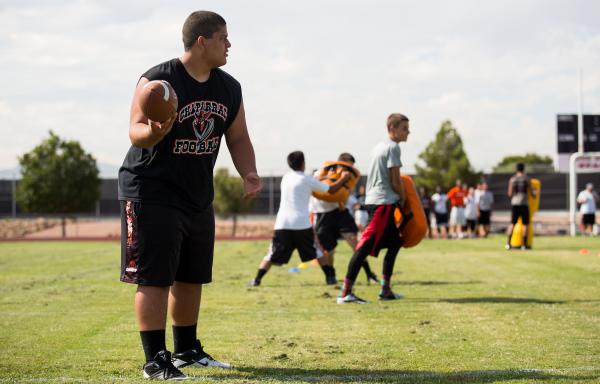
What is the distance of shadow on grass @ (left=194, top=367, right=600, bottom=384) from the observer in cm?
508

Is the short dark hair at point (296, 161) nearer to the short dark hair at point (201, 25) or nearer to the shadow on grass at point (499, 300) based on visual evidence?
the shadow on grass at point (499, 300)

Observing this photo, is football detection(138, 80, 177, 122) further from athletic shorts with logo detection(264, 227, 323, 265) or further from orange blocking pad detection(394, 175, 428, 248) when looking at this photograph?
athletic shorts with logo detection(264, 227, 323, 265)

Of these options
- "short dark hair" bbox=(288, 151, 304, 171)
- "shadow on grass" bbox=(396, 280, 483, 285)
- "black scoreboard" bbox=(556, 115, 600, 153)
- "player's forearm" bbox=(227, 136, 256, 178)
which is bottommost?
"shadow on grass" bbox=(396, 280, 483, 285)

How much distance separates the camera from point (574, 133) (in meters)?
30.3

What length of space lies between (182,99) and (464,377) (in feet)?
7.66

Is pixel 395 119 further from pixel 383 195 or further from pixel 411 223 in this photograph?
Answer: pixel 411 223

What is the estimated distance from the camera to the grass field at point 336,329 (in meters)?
5.42

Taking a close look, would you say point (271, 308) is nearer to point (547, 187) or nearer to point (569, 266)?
point (569, 266)

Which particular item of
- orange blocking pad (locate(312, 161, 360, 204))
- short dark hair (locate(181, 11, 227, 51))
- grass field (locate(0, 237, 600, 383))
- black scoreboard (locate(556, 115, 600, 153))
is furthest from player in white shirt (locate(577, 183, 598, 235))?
short dark hair (locate(181, 11, 227, 51))

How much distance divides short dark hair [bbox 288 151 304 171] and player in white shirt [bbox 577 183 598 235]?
19673mm

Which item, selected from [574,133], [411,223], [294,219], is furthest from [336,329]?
[574,133]

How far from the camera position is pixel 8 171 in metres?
48.7

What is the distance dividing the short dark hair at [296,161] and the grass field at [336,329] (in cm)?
161

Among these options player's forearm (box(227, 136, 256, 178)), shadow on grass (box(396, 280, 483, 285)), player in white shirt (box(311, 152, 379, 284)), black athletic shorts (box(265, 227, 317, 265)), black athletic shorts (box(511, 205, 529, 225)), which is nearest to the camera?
player's forearm (box(227, 136, 256, 178))
